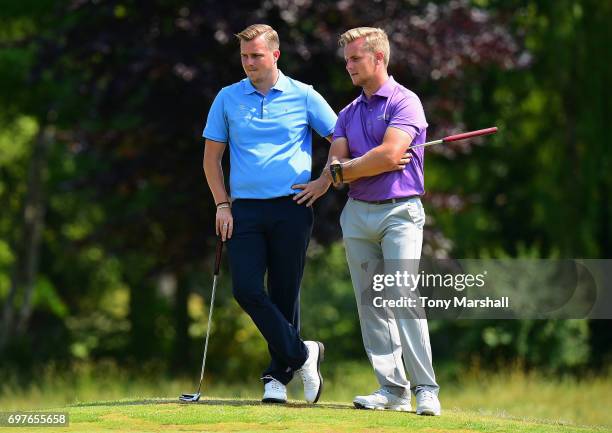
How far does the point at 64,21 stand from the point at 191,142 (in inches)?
144

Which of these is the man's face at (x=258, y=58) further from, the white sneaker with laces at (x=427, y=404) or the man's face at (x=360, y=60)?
the white sneaker with laces at (x=427, y=404)

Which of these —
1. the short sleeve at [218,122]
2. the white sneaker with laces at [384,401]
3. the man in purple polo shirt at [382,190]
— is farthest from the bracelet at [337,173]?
the white sneaker with laces at [384,401]

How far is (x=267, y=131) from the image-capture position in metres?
7.16

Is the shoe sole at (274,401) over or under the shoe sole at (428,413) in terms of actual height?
over

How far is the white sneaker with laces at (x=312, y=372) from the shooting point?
743cm

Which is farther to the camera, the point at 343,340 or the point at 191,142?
the point at 343,340

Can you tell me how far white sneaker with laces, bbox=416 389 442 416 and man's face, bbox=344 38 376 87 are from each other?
176 centimetres

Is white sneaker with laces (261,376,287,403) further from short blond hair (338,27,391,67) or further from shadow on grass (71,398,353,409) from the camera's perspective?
short blond hair (338,27,391,67)

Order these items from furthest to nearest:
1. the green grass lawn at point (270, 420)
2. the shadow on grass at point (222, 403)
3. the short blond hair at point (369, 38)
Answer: the shadow on grass at point (222, 403) → the short blond hair at point (369, 38) → the green grass lawn at point (270, 420)

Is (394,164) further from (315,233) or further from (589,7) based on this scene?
(589,7)

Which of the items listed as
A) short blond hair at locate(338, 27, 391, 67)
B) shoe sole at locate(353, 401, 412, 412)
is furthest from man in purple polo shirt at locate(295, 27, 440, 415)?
shoe sole at locate(353, 401, 412, 412)

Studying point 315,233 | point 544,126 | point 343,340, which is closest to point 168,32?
point 315,233

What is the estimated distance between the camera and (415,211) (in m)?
6.95

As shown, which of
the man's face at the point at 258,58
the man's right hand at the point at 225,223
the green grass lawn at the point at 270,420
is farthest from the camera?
the man's right hand at the point at 225,223
